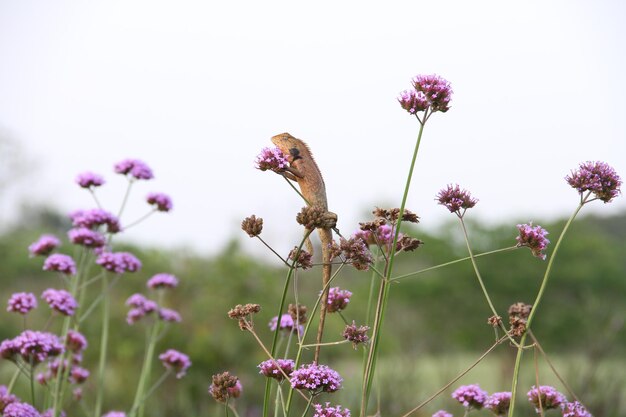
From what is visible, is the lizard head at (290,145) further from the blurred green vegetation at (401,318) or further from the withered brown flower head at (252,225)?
the blurred green vegetation at (401,318)

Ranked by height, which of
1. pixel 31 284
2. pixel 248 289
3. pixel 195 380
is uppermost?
pixel 31 284

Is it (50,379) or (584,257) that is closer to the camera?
(50,379)

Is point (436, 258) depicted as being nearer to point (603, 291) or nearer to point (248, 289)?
point (603, 291)

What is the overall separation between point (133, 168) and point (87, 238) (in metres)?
0.72

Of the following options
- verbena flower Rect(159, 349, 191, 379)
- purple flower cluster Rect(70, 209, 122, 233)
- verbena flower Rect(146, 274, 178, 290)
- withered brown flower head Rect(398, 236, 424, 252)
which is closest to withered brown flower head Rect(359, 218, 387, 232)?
withered brown flower head Rect(398, 236, 424, 252)

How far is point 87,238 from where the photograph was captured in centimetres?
481

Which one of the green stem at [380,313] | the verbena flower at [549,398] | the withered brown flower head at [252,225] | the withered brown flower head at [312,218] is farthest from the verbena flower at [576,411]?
the withered brown flower head at [252,225]

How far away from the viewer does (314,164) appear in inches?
146

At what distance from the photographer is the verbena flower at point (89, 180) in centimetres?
525

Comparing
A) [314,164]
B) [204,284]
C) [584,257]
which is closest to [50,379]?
[314,164]

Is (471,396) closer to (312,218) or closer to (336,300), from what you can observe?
(336,300)

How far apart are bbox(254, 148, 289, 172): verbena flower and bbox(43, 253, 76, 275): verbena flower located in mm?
2383

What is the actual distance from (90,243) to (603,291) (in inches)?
1119

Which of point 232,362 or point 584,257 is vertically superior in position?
point 584,257
